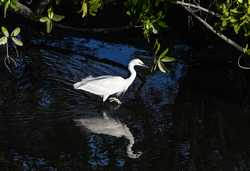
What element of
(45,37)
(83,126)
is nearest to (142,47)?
(45,37)

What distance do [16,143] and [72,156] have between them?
0.78m

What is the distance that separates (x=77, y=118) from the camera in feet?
31.4

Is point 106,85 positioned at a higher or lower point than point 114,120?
higher

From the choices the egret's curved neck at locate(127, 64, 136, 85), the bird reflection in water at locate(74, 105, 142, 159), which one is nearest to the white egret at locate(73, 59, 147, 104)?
the egret's curved neck at locate(127, 64, 136, 85)

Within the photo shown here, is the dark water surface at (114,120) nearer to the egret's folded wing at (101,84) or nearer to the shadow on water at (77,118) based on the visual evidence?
the shadow on water at (77,118)

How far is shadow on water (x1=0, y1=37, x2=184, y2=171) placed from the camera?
8461 mm

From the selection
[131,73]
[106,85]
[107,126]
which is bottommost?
[107,126]

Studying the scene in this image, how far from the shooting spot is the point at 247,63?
1241cm

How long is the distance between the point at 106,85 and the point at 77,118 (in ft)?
3.83

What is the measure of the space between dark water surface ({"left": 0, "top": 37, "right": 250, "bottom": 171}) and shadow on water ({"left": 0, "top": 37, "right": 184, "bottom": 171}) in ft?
0.04

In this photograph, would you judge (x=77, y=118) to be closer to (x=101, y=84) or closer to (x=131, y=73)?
(x=101, y=84)

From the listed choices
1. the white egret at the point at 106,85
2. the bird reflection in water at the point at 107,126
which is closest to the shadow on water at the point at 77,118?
the bird reflection in water at the point at 107,126

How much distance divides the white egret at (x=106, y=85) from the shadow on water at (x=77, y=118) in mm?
145

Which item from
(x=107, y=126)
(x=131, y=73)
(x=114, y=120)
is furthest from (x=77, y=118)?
(x=131, y=73)
